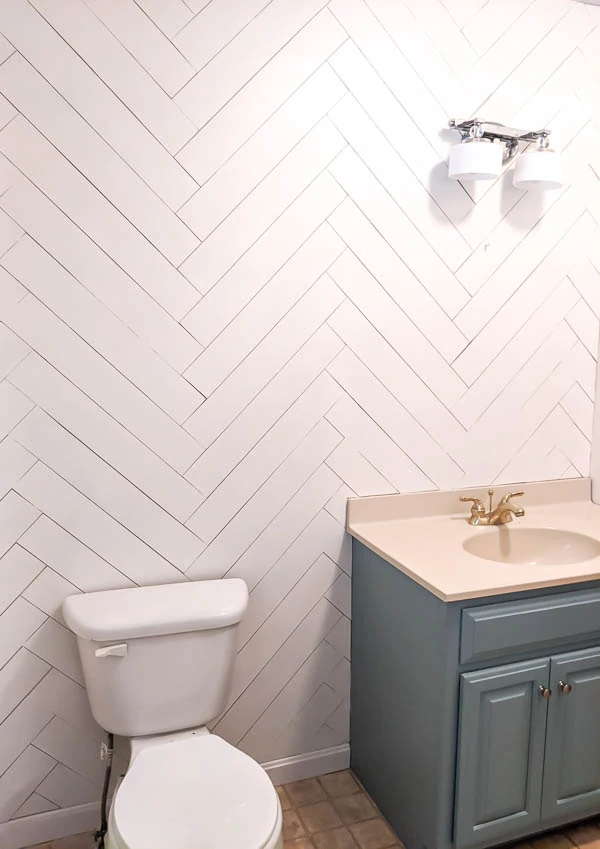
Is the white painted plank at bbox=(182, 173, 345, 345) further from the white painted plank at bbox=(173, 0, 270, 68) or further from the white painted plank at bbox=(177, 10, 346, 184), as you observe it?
the white painted plank at bbox=(173, 0, 270, 68)


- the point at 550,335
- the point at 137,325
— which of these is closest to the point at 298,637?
the point at 137,325

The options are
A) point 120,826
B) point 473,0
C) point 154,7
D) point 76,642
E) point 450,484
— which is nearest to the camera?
point 120,826

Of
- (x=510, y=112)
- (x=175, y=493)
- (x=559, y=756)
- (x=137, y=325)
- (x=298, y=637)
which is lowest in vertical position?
(x=559, y=756)

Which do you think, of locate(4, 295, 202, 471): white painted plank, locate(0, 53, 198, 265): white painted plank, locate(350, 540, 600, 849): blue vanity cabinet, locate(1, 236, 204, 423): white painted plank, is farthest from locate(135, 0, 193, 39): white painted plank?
locate(350, 540, 600, 849): blue vanity cabinet

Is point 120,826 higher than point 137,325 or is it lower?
lower

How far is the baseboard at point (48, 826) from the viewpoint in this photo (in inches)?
74.1

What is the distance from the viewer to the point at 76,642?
6.08 feet

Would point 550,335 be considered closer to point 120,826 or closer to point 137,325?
point 137,325

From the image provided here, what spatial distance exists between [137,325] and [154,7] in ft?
2.56

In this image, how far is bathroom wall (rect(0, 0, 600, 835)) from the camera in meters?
1.72

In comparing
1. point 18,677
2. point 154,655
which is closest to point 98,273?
point 154,655

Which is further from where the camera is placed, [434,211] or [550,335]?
[550,335]

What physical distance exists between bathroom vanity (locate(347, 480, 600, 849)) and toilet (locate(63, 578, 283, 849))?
45 cm

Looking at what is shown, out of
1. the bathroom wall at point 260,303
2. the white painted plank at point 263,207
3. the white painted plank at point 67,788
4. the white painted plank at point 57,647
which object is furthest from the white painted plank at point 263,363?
the white painted plank at point 67,788
